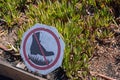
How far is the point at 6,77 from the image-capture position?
3.16 m

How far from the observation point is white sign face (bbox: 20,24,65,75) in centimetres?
256

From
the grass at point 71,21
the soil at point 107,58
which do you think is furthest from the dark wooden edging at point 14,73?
the soil at point 107,58

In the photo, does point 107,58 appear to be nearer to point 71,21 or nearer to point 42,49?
point 71,21

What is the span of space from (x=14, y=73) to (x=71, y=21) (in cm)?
78

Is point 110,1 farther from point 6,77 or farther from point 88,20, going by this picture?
point 6,77

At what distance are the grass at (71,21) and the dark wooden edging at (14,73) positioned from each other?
0.31 metres

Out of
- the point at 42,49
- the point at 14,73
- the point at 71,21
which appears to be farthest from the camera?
the point at 71,21

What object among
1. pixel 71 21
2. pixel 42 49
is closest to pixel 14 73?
pixel 42 49

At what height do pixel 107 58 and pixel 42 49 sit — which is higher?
pixel 42 49

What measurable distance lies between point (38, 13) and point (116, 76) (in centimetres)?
104

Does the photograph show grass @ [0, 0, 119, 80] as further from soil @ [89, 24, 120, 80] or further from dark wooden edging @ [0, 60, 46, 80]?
dark wooden edging @ [0, 60, 46, 80]

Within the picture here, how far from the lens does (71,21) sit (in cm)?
330

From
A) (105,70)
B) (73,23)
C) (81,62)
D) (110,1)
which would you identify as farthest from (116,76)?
(110,1)

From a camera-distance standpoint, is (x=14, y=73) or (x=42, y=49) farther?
(x=14, y=73)
